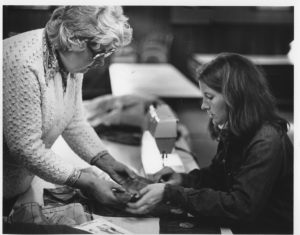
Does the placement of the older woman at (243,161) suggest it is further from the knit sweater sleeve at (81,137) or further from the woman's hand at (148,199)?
the knit sweater sleeve at (81,137)

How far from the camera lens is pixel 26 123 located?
172 cm

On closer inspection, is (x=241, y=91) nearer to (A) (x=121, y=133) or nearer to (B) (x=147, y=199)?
(B) (x=147, y=199)

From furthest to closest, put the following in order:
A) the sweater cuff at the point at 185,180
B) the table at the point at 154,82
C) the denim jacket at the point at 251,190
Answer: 1. the table at the point at 154,82
2. the sweater cuff at the point at 185,180
3. the denim jacket at the point at 251,190

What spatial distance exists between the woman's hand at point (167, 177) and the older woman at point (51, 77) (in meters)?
0.21

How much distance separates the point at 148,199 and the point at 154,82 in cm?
196

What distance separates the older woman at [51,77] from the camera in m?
1.73

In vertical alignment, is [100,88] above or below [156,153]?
above

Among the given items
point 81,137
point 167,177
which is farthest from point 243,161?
point 81,137

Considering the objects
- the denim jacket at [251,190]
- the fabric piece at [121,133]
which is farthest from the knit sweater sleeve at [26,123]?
the fabric piece at [121,133]

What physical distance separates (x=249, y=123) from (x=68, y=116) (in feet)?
2.57

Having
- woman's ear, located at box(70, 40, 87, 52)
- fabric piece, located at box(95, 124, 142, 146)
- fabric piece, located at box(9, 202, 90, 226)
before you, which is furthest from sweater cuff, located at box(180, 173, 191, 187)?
woman's ear, located at box(70, 40, 87, 52)

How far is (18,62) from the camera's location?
5.61 feet
